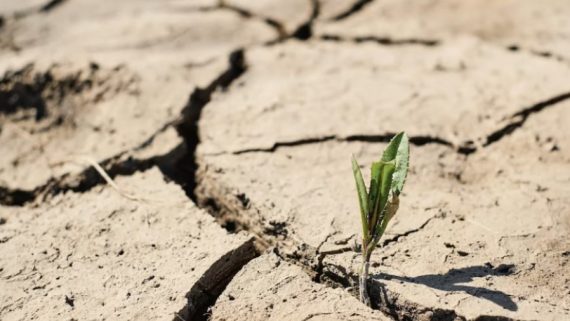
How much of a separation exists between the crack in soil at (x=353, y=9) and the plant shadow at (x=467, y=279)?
1591 millimetres

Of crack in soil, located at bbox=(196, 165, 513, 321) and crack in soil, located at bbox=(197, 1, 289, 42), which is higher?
crack in soil, located at bbox=(197, 1, 289, 42)

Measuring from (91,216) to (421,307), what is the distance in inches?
35.5

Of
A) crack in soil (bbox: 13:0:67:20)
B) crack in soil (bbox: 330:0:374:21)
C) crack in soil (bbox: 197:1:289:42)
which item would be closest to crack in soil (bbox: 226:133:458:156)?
crack in soil (bbox: 197:1:289:42)

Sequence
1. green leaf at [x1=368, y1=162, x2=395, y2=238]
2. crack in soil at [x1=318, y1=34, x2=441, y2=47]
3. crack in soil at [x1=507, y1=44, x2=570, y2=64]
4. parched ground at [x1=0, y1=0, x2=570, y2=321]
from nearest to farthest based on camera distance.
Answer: green leaf at [x1=368, y1=162, x2=395, y2=238]
parched ground at [x1=0, y1=0, x2=570, y2=321]
crack in soil at [x1=507, y1=44, x2=570, y2=64]
crack in soil at [x1=318, y1=34, x2=441, y2=47]

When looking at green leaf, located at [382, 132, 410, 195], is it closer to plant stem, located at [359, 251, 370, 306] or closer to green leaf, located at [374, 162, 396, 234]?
green leaf, located at [374, 162, 396, 234]

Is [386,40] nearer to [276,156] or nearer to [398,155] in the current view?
[276,156]

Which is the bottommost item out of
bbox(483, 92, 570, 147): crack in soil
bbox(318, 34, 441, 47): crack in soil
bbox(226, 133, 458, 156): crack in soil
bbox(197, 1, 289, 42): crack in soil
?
bbox(226, 133, 458, 156): crack in soil

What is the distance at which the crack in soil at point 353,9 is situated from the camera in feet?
8.80

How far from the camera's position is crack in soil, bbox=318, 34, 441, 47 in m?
2.42

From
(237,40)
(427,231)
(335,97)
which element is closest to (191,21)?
(237,40)

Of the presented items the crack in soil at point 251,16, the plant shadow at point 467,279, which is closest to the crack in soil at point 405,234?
the plant shadow at point 467,279

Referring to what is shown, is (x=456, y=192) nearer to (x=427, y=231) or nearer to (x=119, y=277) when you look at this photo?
(x=427, y=231)

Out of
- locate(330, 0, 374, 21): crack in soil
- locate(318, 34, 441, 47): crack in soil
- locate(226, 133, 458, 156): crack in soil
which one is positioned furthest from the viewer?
locate(330, 0, 374, 21): crack in soil

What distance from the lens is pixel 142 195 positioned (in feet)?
5.57
